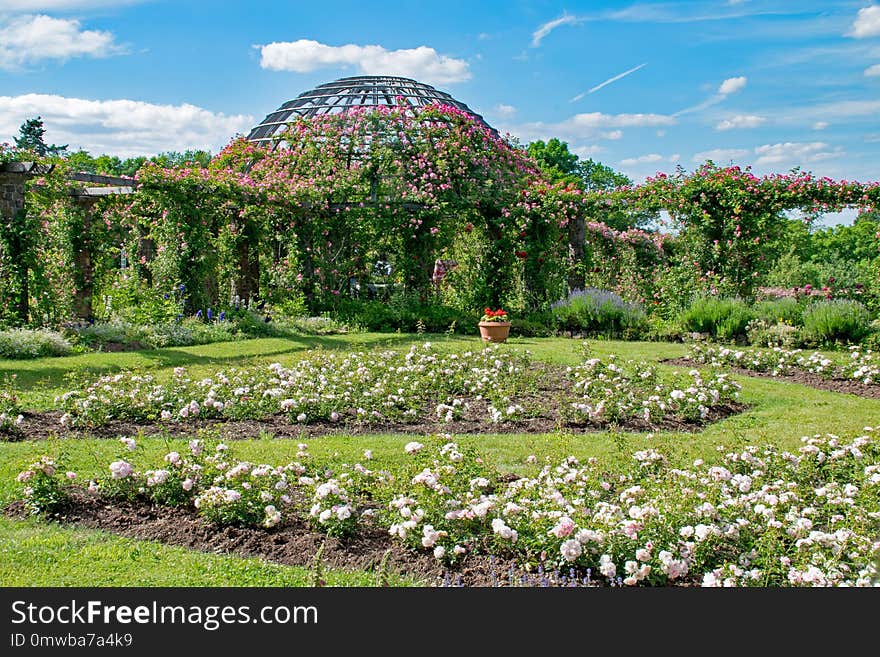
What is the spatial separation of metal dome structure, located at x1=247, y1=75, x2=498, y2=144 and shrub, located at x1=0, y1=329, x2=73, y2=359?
1031 centimetres

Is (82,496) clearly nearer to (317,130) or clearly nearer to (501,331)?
(501,331)

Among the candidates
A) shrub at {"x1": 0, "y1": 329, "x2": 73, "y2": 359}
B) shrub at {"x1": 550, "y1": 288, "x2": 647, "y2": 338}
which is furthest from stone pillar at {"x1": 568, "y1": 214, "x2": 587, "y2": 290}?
shrub at {"x1": 0, "y1": 329, "x2": 73, "y2": 359}

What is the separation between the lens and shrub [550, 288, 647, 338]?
11.5 m

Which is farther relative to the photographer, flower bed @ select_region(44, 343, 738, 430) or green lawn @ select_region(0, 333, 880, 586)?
flower bed @ select_region(44, 343, 738, 430)

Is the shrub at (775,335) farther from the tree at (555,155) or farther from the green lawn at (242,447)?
the tree at (555,155)

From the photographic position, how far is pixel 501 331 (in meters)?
10.3

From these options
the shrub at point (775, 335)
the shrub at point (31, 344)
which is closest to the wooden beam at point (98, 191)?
the shrub at point (31, 344)

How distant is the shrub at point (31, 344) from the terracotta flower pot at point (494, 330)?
5.26m

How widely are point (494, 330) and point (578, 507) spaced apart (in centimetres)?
703

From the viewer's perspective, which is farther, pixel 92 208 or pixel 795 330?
pixel 92 208

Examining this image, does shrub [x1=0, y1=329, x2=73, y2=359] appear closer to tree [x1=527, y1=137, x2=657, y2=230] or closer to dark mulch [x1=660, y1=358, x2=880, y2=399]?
dark mulch [x1=660, y1=358, x2=880, y2=399]

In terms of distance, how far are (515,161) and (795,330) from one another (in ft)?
24.2

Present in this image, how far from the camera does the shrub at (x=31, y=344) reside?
8422 mm

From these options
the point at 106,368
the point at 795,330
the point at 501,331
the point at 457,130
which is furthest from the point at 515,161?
the point at 106,368
